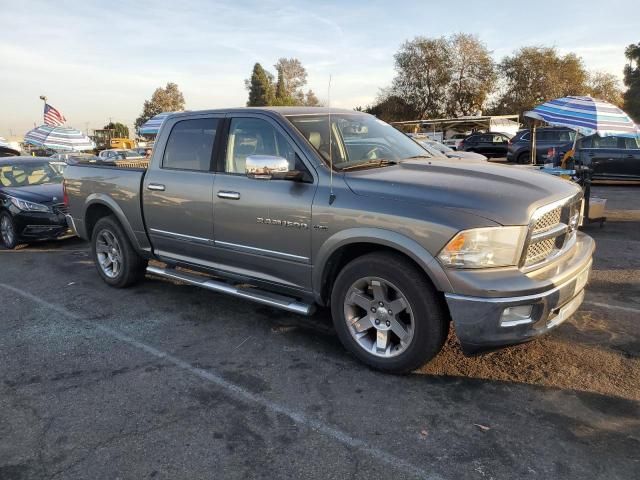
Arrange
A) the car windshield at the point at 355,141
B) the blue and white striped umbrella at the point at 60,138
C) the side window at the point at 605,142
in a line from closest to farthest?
the car windshield at the point at 355,141, the side window at the point at 605,142, the blue and white striped umbrella at the point at 60,138

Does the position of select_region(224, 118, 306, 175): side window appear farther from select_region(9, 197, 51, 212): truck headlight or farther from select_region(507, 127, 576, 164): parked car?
select_region(507, 127, 576, 164): parked car

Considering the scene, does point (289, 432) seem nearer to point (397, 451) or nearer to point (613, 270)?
point (397, 451)

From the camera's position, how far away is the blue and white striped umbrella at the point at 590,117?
8.01m

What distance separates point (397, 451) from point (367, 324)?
3.49 ft

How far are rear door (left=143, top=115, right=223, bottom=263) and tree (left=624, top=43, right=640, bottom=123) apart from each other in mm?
57155

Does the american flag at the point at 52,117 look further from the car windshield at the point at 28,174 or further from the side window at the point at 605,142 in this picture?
the side window at the point at 605,142

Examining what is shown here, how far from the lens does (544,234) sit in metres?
3.39

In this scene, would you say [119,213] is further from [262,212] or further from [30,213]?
[30,213]

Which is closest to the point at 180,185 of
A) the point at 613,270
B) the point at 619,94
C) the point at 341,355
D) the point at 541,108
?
the point at 341,355

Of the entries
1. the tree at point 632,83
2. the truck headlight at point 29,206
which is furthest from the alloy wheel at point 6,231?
the tree at point 632,83

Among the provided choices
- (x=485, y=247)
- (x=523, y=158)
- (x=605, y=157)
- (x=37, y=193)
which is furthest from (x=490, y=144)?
(x=485, y=247)

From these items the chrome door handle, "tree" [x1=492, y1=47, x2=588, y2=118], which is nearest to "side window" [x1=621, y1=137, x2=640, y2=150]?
the chrome door handle

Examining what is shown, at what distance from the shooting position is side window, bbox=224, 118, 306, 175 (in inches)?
165

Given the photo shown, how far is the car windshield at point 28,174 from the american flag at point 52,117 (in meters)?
12.1
